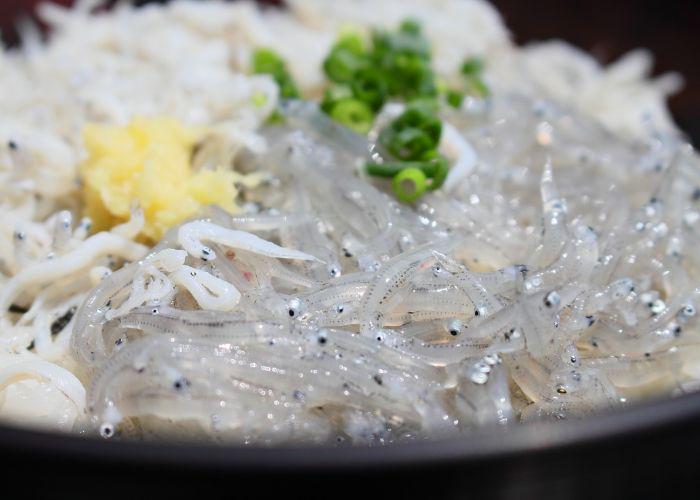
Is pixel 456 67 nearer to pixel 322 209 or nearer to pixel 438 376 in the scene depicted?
pixel 322 209

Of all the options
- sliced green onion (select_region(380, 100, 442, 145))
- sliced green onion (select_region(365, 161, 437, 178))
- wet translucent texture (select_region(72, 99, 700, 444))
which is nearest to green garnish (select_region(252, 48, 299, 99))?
wet translucent texture (select_region(72, 99, 700, 444))

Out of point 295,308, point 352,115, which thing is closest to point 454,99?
point 352,115

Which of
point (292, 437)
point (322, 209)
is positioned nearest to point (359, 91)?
point (322, 209)

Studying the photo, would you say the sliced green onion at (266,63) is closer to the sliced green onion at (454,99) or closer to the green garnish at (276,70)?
the green garnish at (276,70)

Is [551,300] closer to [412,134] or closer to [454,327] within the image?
[454,327]

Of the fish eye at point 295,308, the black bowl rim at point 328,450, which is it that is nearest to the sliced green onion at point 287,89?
the fish eye at point 295,308

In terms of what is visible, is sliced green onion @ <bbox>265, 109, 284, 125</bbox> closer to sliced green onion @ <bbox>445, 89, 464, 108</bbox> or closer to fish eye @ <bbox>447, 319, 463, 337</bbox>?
sliced green onion @ <bbox>445, 89, 464, 108</bbox>
